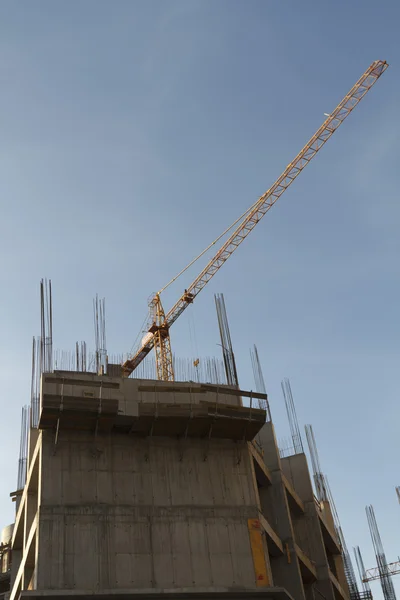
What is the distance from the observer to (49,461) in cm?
2697

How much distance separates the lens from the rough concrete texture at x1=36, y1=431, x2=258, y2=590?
25.0 metres

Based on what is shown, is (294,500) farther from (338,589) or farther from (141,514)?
(141,514)

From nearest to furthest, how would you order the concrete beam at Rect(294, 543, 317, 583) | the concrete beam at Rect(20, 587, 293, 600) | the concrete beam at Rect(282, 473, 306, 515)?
the concrete beam at Rect(20, 587, 293, 600) < the concrete beam at Rect(294, 543, 317, 583) < the concrete beam at Rect(282, 473, 306, 515)

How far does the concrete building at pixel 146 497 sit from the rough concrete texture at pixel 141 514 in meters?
0.04

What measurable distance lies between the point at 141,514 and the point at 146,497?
762mm

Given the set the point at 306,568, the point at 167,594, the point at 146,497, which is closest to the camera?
the point at 167,594

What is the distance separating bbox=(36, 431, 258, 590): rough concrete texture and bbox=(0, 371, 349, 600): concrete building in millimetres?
40

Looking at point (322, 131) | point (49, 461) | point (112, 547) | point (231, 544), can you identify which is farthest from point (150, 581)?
point (322, 131)

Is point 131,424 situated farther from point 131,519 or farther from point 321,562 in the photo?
point 321,562

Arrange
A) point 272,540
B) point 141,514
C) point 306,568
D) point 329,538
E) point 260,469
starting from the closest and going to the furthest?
1. point 141,514
2. point 272,540
3. point 260,469
4. point 306,568
5. point 329,538

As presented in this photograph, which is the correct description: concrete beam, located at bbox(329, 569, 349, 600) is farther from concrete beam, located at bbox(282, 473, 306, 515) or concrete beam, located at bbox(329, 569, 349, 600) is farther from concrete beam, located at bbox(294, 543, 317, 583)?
concrete beam, located at bbox(282, 473, 306, 515)

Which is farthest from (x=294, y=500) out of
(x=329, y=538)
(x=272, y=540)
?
(x=272, y=540)

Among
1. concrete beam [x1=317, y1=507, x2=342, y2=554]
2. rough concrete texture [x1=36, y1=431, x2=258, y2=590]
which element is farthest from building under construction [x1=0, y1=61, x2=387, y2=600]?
concrete beam [x1=317, y1=507, x2=342, y2=554]

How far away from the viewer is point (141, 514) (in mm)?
26656
